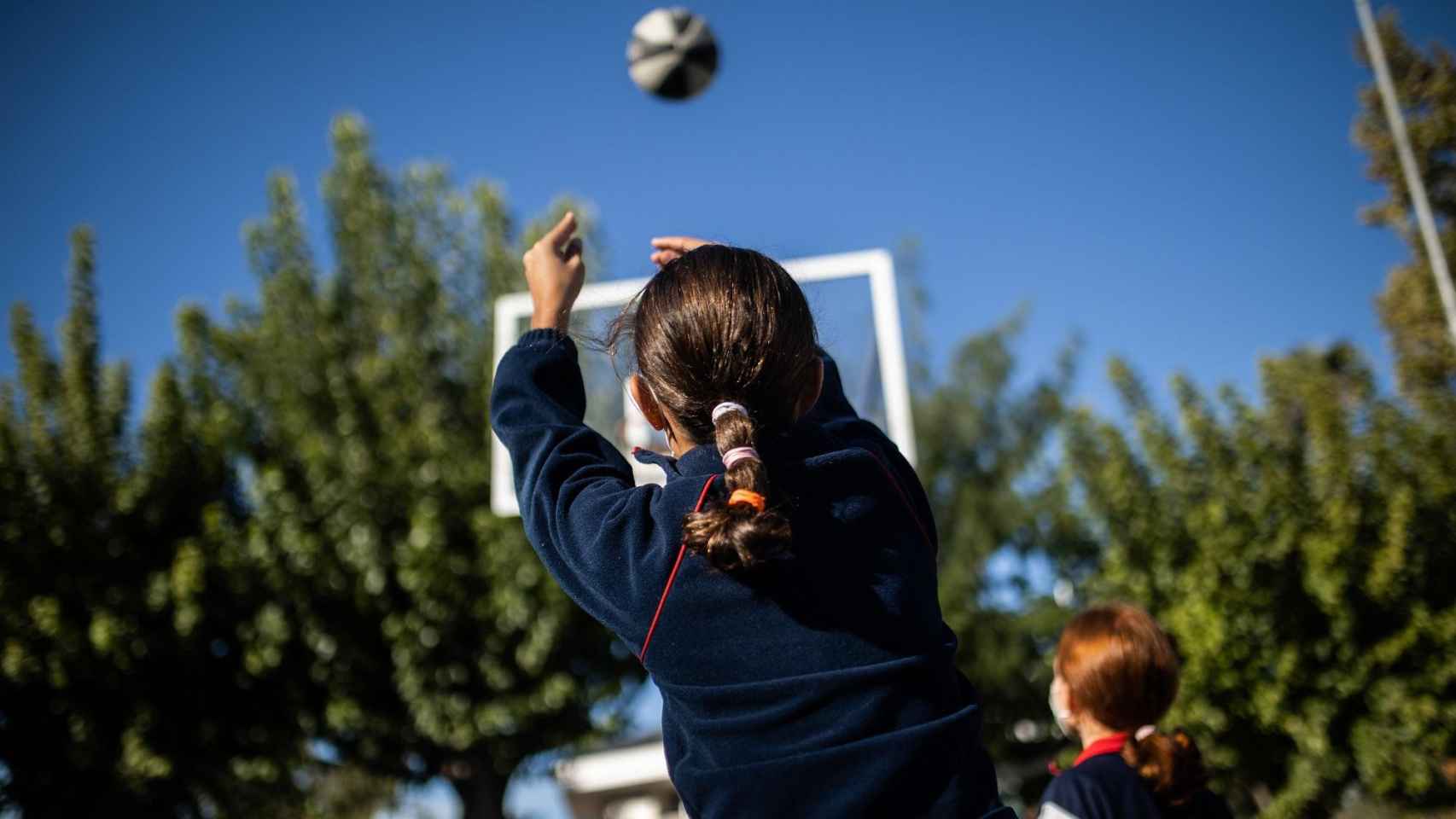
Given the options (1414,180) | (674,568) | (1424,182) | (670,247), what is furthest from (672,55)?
(1424,182)

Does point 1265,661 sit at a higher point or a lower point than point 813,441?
lower

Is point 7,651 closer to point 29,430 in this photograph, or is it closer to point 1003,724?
point 29,430

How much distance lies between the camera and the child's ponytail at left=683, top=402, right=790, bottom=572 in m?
1.27

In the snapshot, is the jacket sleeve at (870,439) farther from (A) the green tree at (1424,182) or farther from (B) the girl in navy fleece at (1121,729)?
(A) the green tree at (1424,182)

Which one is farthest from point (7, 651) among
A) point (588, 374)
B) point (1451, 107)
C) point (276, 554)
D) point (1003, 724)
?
point (1451, 107)

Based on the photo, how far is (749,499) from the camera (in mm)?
1288

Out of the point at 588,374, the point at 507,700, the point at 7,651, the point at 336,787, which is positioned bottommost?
the point at 336,787

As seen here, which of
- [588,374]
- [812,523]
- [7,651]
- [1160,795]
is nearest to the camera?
[812,523]

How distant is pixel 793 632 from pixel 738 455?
244mm

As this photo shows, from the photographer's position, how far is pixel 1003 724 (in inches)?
Result: 669

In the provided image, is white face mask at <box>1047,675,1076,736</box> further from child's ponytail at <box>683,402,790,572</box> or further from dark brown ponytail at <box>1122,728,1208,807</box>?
child's ponytail at <box>683,402,790,572</box>

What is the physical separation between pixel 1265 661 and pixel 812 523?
453 inches

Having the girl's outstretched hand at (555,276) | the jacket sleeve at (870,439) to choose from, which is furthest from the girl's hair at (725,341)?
the girl's outstretched hand at (555,276)

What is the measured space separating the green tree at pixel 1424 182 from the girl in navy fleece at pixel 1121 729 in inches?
572
